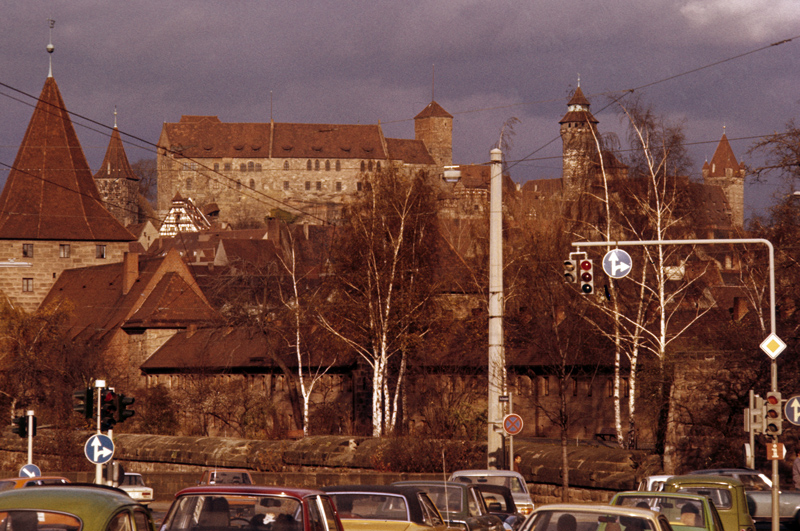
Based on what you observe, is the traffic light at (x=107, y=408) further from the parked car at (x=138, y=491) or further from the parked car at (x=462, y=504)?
the parked car at (x=462, y=504)

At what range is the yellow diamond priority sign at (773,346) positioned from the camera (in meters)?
24.2

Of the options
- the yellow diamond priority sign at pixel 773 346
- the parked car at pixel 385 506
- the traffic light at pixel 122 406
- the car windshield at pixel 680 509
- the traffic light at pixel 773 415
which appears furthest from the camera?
the yellow diamond priority sign at pixel 773 346

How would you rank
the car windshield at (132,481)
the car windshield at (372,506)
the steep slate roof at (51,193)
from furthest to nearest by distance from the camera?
the steep slate roof at (51,193)
the car windshield at (132,481)
the car windshield at (372,506)

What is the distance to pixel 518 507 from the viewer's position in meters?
20.7

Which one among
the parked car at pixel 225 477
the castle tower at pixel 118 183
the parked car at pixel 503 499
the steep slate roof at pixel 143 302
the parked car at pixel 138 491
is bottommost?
the parked car at pixel 138 491

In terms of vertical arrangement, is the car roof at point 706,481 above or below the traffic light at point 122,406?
below

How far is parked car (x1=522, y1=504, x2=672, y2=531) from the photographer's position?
31.1ft

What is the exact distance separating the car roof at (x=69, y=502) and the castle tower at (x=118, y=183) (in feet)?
558

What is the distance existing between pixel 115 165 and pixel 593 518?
579 ft

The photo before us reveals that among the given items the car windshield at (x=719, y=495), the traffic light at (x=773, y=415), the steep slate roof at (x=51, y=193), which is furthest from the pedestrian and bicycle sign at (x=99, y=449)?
the steep slate roof at (x=51, y=193)

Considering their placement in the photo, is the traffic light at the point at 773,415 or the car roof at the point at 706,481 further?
the traffic light at the point at 773,415

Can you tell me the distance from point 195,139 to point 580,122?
440ft

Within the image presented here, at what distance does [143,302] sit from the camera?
231ft

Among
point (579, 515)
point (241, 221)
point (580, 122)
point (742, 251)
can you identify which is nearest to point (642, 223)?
point (580, 122)
